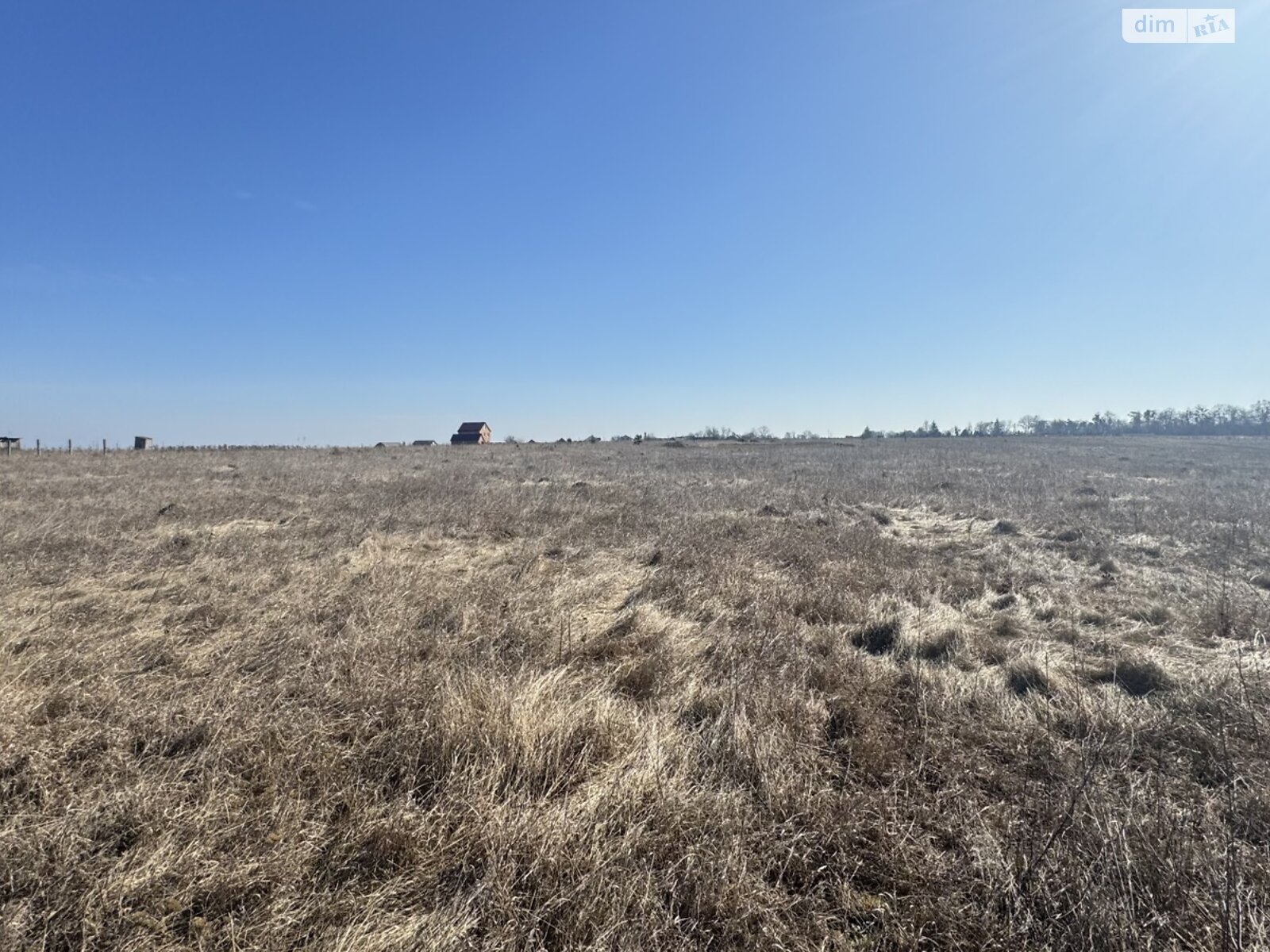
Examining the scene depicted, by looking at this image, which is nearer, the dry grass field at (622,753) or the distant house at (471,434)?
the dry grass field at (622,753)

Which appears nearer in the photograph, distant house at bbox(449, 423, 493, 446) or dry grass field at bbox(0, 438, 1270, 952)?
dry grass field at bbox(0, 438, 1270, 952)

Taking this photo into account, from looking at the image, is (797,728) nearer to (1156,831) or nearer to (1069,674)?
(1156,831)

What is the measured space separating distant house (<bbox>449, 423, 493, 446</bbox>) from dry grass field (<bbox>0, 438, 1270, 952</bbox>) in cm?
4977

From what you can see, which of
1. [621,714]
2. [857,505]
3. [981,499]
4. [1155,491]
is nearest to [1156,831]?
[621,714]

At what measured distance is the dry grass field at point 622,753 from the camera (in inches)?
90.1

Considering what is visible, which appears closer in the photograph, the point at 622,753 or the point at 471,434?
the point at 622,753

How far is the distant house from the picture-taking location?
57.5m

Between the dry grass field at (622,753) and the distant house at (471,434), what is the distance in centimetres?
4977

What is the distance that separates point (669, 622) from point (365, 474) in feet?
60.0

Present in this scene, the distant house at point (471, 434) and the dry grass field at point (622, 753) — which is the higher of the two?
the distant house at point (471, 434)

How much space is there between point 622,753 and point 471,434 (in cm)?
5703

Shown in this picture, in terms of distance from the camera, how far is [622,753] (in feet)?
11.2

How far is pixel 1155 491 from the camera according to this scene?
18.3 m

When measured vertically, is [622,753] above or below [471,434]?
below
